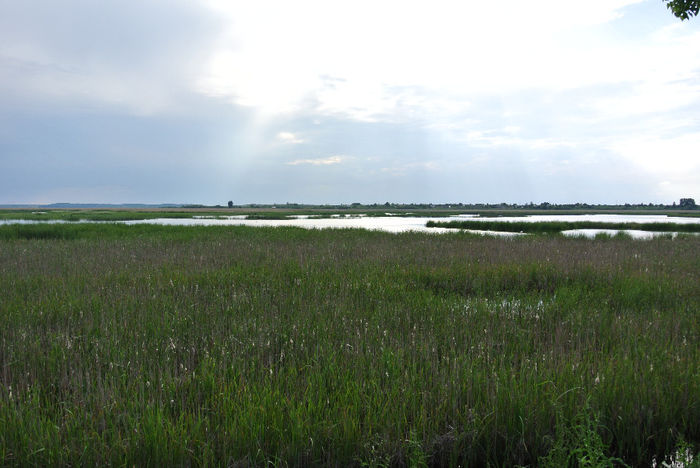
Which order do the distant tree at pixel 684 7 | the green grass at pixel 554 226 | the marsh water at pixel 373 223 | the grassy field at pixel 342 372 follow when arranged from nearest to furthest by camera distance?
the grassy field at pixel 342 372 → the distant tree at pixel 684 7 → the marsh water at pixel 373 223 → the green grass at pixel 554 226

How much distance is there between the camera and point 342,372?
427 cm

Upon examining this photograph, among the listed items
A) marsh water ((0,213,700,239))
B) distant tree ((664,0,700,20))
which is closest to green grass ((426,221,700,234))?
marsh water ((0,213,700,239))

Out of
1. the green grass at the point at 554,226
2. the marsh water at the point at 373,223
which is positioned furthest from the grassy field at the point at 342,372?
the green grass at the point at 554,226

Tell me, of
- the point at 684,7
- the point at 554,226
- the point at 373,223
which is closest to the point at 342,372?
the point at 684,7

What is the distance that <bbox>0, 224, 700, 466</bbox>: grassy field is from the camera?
305 cm

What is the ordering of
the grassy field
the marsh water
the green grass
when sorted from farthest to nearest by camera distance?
1. the green grass
2. the marsh water
3. the grassy field

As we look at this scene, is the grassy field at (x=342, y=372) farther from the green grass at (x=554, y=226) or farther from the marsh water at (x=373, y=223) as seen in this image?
the green grass at (x=554, y=226)

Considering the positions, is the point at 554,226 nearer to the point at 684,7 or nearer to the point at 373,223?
the point at 373,223

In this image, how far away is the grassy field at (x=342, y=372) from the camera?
3049 mm

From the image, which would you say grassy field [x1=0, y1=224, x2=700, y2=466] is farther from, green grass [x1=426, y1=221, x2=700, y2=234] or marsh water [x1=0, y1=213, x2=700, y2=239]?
green grass [x1=426, y1=221, x2=700, y2=234]

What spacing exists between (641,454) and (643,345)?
2608mm

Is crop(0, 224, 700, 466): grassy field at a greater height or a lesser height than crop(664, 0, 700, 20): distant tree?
lesser

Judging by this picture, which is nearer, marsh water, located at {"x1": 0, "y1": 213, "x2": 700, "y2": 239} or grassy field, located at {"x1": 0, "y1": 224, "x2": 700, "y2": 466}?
grassy field, located at {"x1": 0, "y1": 224, "x2": 700, "y2": 466}

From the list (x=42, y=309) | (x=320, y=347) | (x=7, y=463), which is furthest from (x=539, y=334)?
(x=42, y=309)
